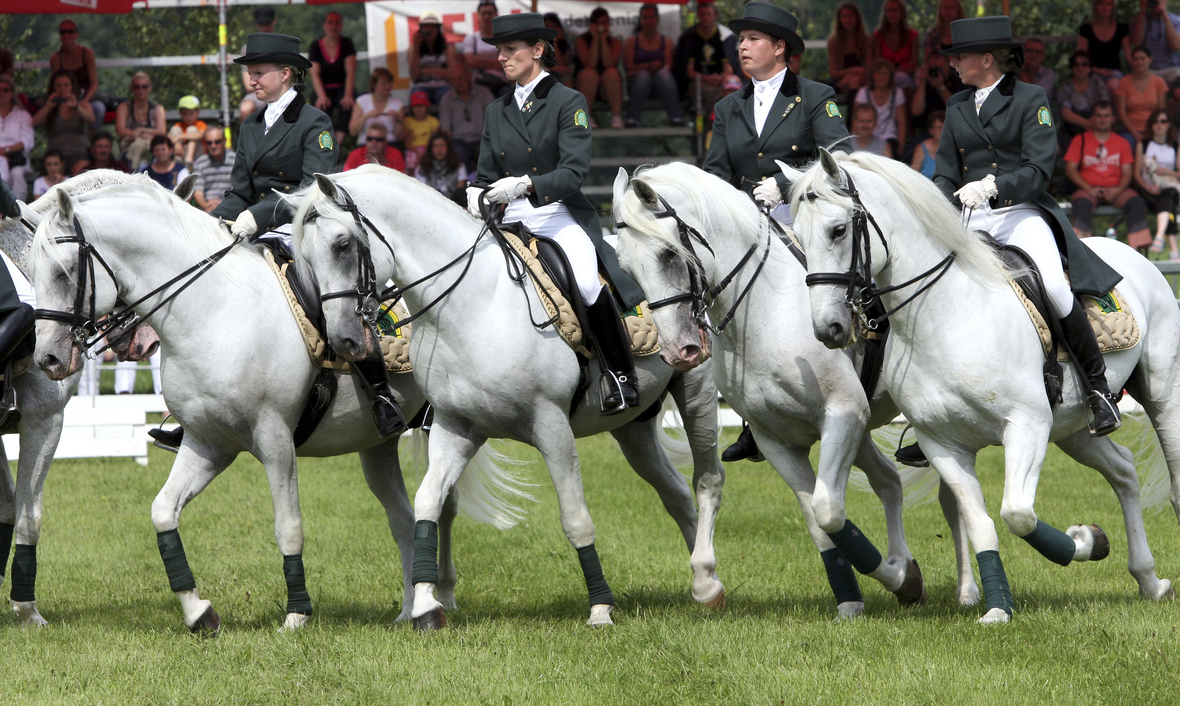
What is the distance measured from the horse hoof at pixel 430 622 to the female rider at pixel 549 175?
4.39ft

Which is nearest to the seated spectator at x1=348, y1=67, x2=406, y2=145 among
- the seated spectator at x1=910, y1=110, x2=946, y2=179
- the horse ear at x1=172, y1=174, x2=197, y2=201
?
the seated spectator at x1=910, y1=110, x2=946, y2=179

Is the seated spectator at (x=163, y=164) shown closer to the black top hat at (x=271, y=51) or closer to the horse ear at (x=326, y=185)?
the black top hat at (x=271, y=51)

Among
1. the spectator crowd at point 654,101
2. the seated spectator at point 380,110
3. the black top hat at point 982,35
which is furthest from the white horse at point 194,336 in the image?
the seated spectator at point 380,110

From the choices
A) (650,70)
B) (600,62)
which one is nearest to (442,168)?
(600,62)

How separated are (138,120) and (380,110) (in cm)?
323

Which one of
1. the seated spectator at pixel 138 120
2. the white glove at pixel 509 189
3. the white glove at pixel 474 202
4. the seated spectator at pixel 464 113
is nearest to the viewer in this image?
the white glove at pixel 509 189

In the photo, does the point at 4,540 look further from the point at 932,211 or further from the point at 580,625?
the point at 932,211

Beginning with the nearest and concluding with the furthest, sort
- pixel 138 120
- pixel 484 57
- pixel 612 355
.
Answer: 1. pixel 612 355
2. pixel 138 120
3. pixel 484 57

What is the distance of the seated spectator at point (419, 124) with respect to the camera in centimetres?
1712

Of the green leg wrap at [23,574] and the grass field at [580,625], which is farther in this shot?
the green leg wrap at [23,574]

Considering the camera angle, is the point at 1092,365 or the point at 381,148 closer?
the point at 1092,365

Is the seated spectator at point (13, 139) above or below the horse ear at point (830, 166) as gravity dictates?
below

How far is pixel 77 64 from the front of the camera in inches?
704

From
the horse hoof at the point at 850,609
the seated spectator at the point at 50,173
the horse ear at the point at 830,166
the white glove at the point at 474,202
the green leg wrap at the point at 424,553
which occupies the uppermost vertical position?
the horse ear at the point at 830,166
